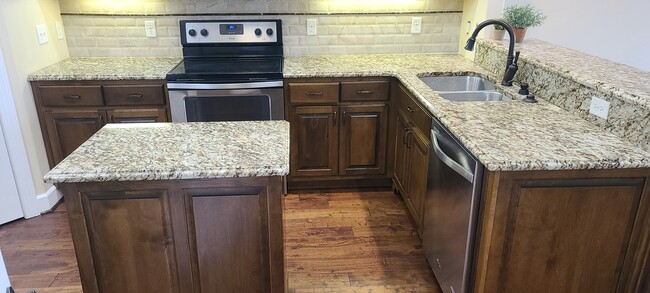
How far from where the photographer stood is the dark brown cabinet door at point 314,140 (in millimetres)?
3119

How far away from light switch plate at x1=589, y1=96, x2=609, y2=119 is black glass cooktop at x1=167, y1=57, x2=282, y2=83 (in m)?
1.79

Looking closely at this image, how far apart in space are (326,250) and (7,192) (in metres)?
2.03

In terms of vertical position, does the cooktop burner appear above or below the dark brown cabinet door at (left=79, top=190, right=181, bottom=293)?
above

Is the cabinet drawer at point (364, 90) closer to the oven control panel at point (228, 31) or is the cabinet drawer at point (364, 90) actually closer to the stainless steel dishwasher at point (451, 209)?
the oven control panel at point (228, 31)

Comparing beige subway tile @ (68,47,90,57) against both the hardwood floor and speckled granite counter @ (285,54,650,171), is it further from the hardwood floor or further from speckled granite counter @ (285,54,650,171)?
speckled granite counter @ (285,54,650,171)

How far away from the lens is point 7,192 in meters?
2.87

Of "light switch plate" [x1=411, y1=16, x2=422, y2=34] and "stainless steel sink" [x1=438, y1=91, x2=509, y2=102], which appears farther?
"light switch plate" [x1=411, y1=16, x2=422, y2=34]

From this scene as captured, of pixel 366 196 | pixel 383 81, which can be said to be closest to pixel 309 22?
pixel 383 81

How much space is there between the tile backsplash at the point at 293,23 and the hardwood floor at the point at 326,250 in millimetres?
1256

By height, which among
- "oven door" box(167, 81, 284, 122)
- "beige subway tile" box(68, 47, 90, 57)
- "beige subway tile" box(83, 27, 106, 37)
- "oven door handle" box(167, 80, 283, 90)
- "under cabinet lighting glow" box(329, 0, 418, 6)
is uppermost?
"under cabinet lighting glow" box(329, 0, 418, 6)

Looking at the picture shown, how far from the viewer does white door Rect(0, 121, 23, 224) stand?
2807 mm

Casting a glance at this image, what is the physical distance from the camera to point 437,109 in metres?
2.12

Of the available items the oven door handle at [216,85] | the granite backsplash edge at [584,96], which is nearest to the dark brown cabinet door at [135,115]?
the oven door handle at [216,85]

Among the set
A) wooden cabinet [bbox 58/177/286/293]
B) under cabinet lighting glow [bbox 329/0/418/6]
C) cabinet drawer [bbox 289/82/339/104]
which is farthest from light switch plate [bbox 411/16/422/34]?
wooden cabinet [bbox 58/177/286/293]
